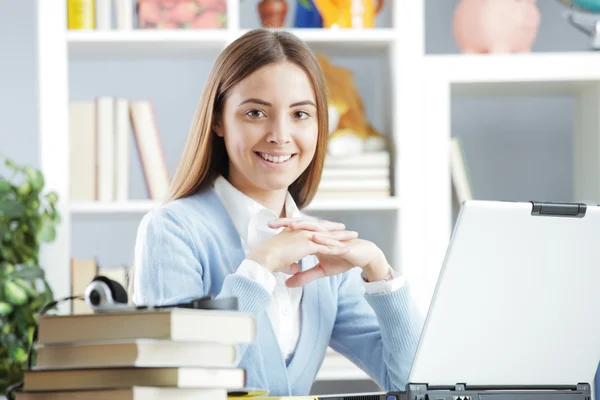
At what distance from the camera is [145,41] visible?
105 inches

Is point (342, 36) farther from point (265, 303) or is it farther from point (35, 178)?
point (265, 303)

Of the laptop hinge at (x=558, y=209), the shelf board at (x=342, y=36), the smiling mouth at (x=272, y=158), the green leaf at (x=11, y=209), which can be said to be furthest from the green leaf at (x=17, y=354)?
the laptop hinge at (x=558, y=209)

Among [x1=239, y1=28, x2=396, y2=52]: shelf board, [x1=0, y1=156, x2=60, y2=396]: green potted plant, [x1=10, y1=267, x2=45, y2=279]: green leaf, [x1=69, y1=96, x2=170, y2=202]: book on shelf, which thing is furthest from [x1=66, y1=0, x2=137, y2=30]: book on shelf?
[x1=10, y1=267, x2=45, y2=279]: green leaf

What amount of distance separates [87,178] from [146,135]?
0.20 m

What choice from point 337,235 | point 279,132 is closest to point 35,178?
point 279,132

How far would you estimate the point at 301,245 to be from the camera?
1.42 meters

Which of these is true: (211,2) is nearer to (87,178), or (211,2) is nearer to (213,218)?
(87,178)

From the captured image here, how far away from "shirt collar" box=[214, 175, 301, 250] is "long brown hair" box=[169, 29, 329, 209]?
0.05 metres

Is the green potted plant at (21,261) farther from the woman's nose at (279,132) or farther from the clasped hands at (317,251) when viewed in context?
the clasped hands at (317,251)

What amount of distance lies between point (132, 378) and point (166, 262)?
0.64m

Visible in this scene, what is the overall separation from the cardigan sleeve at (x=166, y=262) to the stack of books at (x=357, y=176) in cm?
107

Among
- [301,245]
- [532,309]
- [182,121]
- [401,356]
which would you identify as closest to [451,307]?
[532,309]

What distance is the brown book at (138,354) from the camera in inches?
35.9

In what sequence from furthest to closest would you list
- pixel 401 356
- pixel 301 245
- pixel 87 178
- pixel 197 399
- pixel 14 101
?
pixel 14 101
pixel 87 178
pixel 401 356
pixel 301 245
pixel 197 399
